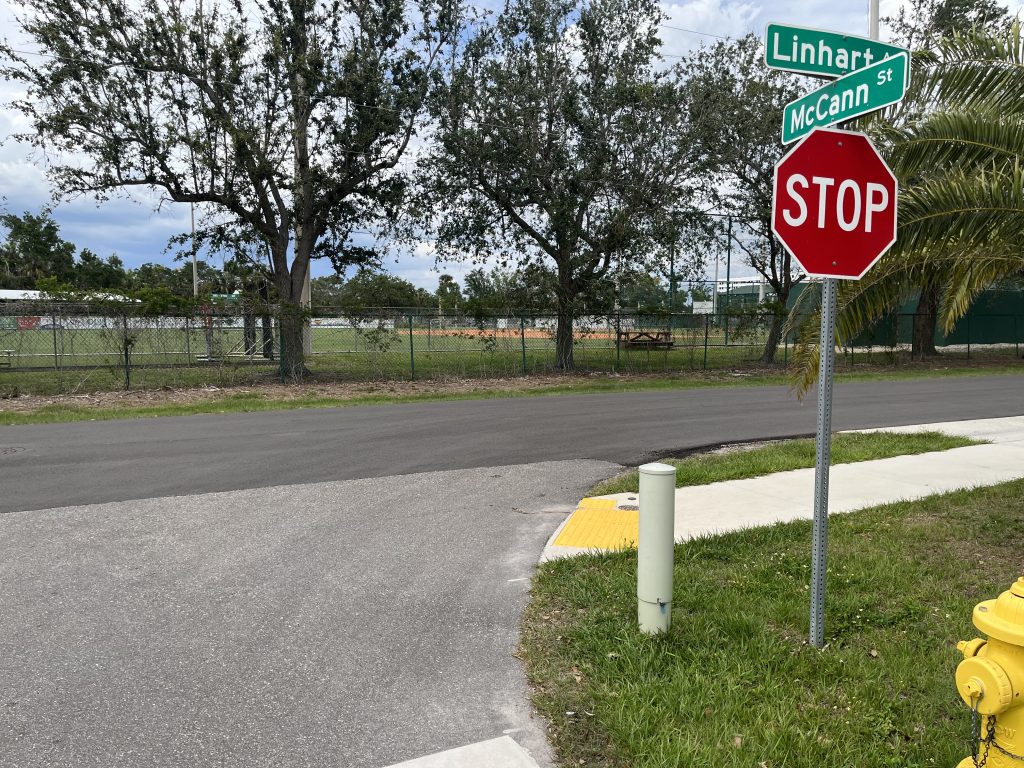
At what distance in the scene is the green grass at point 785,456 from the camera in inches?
321

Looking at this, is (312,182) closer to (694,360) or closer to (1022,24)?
(694,360)

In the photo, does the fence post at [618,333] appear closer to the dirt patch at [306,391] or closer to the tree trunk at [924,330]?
the dirt patch at [306,391]

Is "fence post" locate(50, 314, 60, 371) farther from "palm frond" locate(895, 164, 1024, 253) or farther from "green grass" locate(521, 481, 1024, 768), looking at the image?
"palm frond" locate(895, 164, 1024, 253)

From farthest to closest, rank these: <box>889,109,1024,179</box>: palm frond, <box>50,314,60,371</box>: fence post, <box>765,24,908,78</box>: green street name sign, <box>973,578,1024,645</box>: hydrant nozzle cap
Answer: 1. <box>50,314,60,371</box>: fence post
2. <box>889,109,1024,179</box>: palm frond
3. <box>765,24,908,78</box>: green street name sign
4. <box>973,578,1024,645</box>: hydrant nozzle cap

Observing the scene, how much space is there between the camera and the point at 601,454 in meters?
9.87

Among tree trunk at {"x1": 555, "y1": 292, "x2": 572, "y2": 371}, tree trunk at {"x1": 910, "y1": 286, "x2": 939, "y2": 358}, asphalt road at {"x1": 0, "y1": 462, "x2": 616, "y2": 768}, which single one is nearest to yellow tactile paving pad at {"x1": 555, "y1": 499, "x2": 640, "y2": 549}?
asphalt road at {"x1": 0, "y1": 462, "x2": 616, "y2": 768}

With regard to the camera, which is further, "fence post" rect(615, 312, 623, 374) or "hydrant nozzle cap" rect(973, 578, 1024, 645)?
"fence post" rect(615, 312, 623, 374)

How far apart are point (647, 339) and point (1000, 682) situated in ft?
72.0

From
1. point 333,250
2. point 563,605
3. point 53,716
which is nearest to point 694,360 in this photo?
point 333,250

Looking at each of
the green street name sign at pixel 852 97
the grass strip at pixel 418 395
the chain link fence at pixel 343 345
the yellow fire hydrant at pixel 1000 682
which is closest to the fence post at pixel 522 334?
the chain link fence at pixel 343 345

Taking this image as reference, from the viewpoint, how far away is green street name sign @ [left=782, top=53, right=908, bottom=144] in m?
3.53

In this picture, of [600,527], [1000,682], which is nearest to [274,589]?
[600,527]

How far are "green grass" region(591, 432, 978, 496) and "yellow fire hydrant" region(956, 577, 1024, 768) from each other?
460cm

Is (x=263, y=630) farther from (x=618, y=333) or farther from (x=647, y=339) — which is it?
(x=647, y=339)
